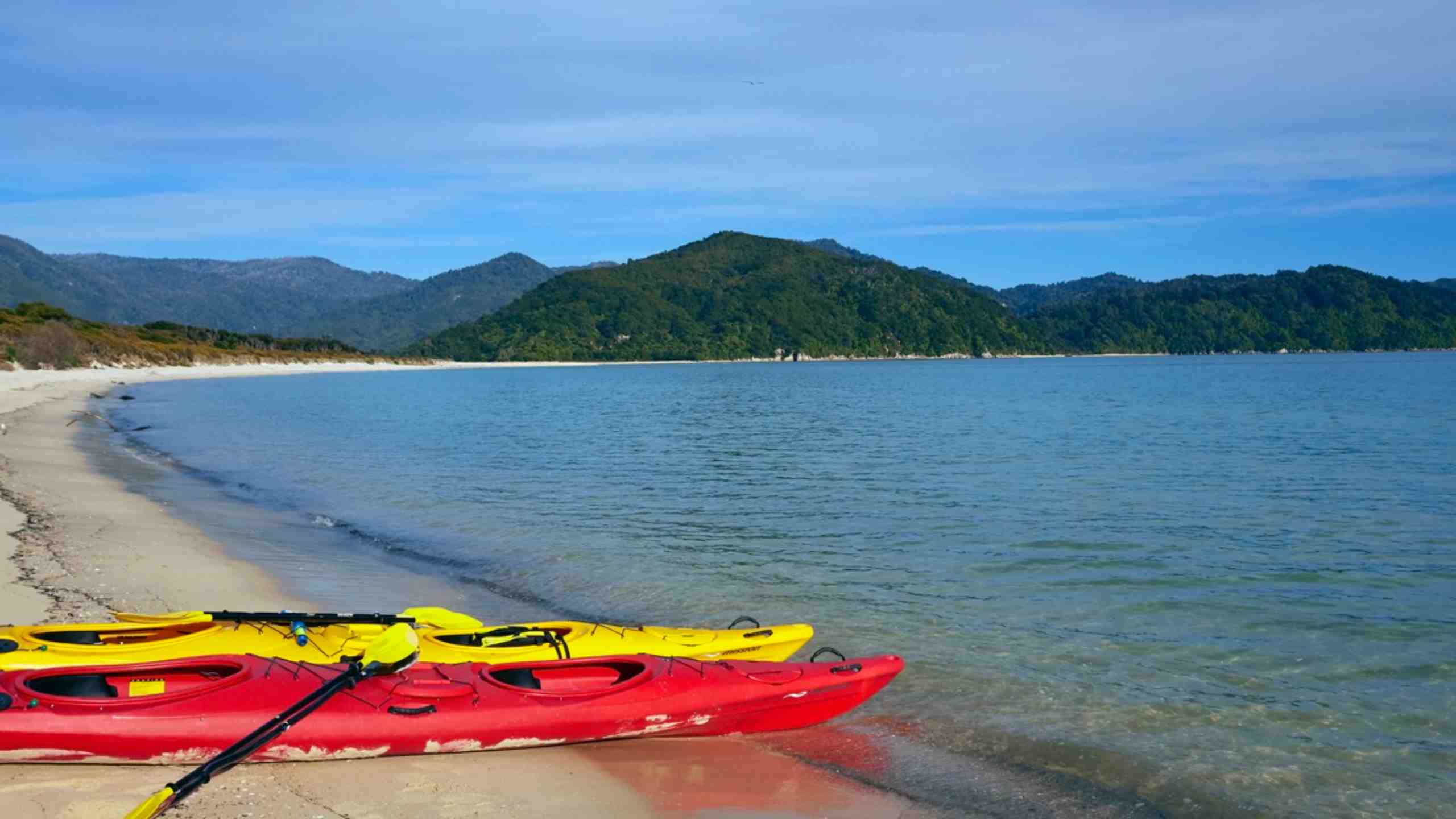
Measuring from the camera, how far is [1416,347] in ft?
582

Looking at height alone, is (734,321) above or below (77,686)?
above

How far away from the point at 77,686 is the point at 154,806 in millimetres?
1720

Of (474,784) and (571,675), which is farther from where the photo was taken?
(571,675)

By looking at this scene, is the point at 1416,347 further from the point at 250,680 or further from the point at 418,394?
the point at 250,680

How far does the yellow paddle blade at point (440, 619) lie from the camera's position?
7332 millimetres

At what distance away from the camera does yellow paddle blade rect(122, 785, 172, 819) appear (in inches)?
187

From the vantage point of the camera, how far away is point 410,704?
6.01 metres

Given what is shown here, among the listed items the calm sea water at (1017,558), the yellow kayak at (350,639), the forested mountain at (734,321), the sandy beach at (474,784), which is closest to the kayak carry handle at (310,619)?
the yellow kayak at (350,639)

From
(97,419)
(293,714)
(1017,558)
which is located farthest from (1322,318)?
(293,714)

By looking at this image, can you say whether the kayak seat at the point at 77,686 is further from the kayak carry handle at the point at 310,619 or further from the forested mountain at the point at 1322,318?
the forested mountain at the point at 1322,318

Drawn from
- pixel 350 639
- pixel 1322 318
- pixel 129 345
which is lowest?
pixel 350 639

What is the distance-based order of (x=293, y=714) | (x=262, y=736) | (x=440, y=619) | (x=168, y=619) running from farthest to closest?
(x=440, y=619), (x=168, y=619), (x=293, y=714), (x=262, y=736)

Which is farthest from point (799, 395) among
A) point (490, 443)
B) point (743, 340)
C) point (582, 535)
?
point (743, 340)

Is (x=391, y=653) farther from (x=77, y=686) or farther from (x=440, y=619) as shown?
(x=77, y=686)
